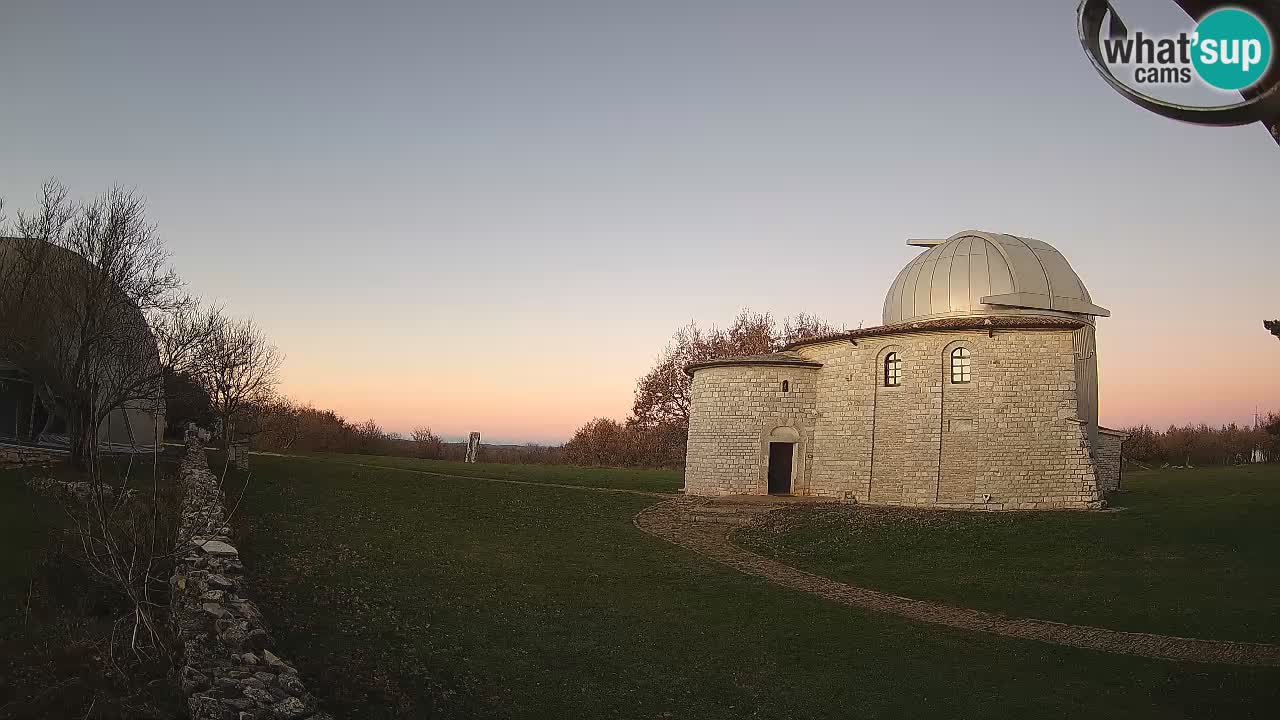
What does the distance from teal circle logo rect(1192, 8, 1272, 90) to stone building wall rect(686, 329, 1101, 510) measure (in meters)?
21.0

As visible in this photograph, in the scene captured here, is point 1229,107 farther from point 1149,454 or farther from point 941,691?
point 1149,454


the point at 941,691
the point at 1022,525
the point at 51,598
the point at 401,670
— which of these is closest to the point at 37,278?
the point at 51,598

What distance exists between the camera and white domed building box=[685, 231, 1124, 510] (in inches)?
864

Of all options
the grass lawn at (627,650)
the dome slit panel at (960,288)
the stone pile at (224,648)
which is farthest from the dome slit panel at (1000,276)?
the stone pile at (224,648)

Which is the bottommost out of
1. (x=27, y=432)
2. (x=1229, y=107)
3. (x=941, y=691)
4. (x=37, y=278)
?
(x=941, y=691)

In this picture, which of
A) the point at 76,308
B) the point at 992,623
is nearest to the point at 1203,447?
the point at 992,623

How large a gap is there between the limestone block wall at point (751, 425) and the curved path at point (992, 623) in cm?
921

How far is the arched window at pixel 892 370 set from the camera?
24.2m

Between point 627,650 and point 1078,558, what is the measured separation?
36.9 feet

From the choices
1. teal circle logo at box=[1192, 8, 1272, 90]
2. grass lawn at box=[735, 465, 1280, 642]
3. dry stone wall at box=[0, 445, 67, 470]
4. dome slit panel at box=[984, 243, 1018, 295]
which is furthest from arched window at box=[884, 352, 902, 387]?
dry stone wall at box=[0, 445, 67, 470]

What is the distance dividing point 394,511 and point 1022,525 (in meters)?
15.7

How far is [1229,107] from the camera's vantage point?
9.41 feet

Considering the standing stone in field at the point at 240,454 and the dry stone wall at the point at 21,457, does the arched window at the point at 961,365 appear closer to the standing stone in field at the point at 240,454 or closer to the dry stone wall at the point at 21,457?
the standing stone in field at the point at 240,454

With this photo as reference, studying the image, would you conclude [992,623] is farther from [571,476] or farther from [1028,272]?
[571,476]
